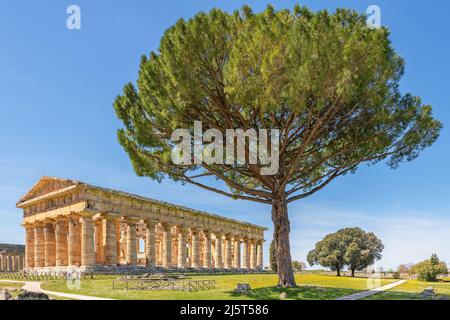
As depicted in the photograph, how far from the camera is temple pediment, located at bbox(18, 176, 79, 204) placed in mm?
43594

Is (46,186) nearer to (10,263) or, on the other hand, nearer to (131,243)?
(131,243)

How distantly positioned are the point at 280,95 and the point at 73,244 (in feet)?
107

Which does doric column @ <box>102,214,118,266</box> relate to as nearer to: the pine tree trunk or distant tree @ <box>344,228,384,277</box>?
the pine tree trunk

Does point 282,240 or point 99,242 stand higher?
point 282,240

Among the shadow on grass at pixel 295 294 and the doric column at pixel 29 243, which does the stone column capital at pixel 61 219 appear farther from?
the shadow on grass at pixel 295 294

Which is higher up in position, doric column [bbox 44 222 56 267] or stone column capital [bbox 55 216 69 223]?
stone column capital [bbox 55 216 69 223]

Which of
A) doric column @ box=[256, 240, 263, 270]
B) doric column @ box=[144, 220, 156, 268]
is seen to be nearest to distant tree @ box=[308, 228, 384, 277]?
doric column @ box=[256, 240, 263, 270]

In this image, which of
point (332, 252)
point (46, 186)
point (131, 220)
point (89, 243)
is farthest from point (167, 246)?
point (332, 252)

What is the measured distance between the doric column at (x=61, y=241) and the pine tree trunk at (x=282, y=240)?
30.0 meters

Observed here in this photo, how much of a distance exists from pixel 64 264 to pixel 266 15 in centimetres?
3901

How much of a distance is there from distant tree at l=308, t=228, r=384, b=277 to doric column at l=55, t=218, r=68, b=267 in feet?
137

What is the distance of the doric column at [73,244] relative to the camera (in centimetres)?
4272

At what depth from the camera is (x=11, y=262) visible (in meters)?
62.8

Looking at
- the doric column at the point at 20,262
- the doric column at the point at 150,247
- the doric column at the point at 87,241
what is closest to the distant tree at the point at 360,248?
the doric column at the point at 150,247
